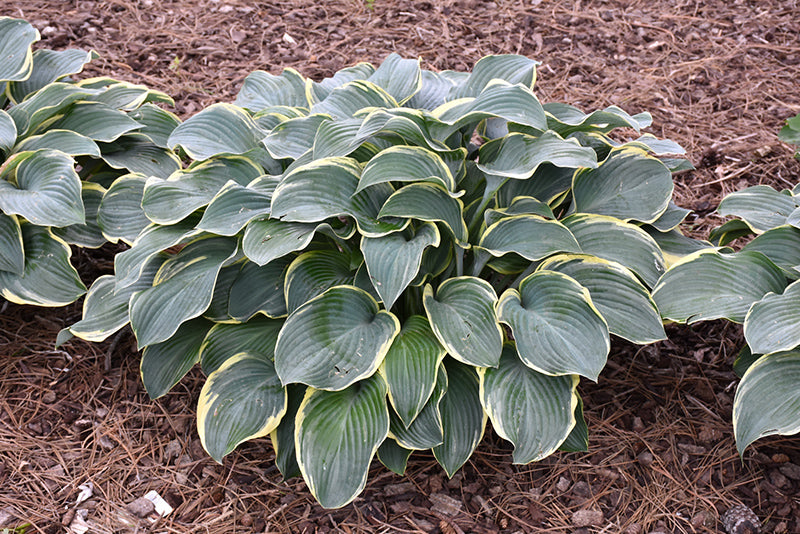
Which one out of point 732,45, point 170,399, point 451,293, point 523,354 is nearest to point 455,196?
point 451,293

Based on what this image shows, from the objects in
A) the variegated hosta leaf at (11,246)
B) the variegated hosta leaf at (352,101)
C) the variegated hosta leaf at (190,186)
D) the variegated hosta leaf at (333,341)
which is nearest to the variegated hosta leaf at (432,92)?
the variegated hosta leaf at (352,101)

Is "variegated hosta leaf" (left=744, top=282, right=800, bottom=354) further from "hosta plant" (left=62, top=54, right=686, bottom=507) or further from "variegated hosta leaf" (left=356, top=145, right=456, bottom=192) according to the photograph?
"variegated hosta leaf" (left=356, top=145, right=456, bottom=192)

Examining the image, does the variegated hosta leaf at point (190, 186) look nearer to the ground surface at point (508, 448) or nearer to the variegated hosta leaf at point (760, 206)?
the ground surface at point (508, 448)

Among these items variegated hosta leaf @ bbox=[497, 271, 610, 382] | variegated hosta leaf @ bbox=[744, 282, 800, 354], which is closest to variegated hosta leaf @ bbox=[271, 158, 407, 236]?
variegated hosta leaf @ bbox=[497, 271, 610, 382]

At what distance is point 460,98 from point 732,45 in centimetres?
232

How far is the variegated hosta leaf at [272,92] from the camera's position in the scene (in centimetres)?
272

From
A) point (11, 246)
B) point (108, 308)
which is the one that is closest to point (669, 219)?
point (108, 308)

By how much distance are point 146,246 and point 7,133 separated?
0.78 metres

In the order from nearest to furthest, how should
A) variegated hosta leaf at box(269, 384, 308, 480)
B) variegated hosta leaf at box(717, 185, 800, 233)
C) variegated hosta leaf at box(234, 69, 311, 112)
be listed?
variegated hosta leaf at box(269, 384, 308, 480)
variegated hosta leaf at box(717, 185, 800, 233)
variegated hosta leaf at box(234, 69, 311, 112)

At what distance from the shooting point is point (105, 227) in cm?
241

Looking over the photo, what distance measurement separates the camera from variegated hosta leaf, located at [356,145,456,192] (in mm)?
1859

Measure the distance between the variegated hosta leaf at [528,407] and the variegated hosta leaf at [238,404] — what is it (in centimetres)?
61

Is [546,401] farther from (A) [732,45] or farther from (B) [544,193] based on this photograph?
(A) [732,45]

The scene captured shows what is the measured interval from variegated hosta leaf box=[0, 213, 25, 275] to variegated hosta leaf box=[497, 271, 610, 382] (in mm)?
1650
